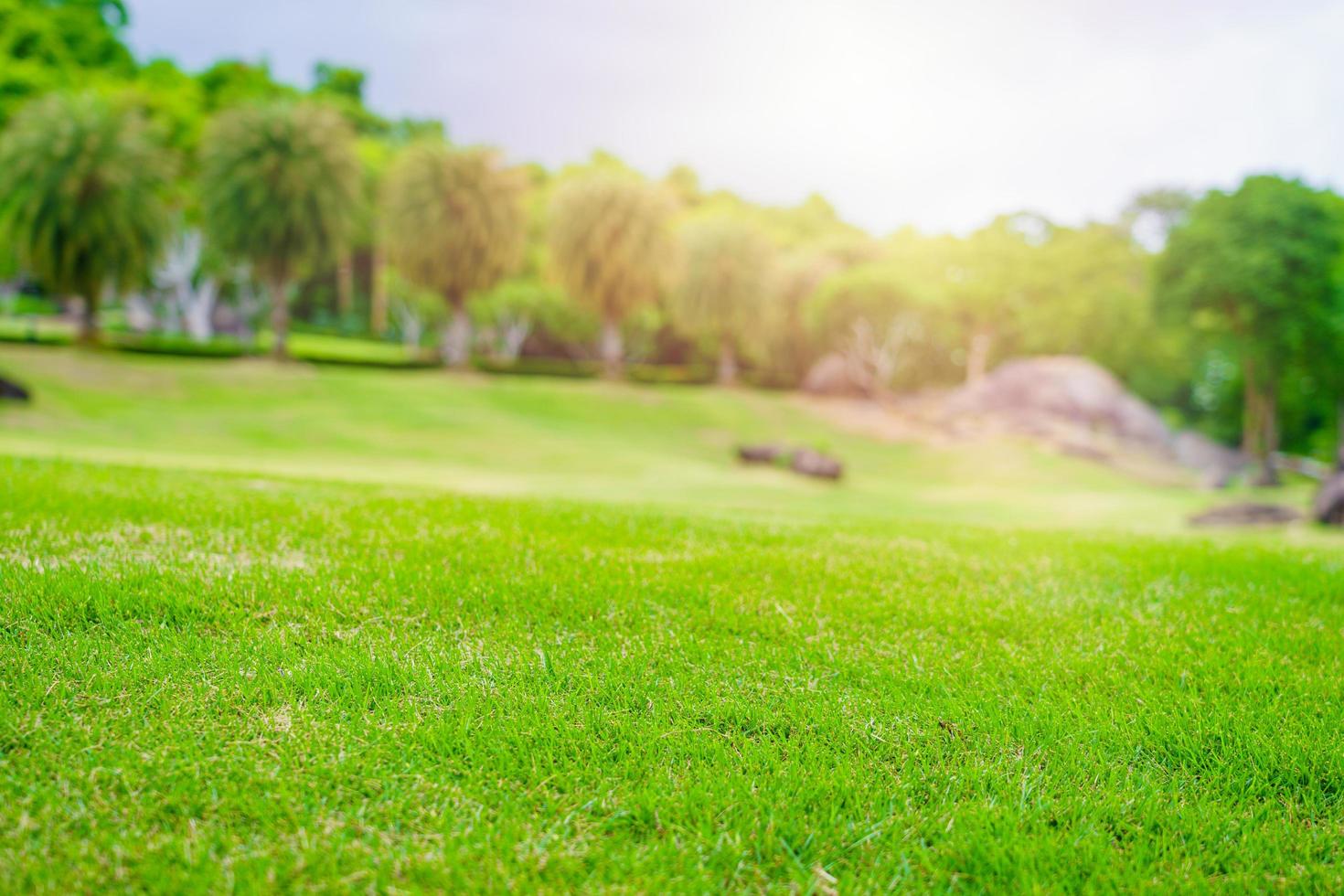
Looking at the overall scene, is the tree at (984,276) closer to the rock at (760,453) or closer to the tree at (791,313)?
the tree at (791,313)

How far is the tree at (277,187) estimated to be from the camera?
32281 millimetres

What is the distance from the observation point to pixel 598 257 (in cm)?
4059

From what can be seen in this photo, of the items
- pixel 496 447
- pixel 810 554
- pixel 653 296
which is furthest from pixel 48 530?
pixel 653 296

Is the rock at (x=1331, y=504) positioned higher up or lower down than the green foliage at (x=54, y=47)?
lower down

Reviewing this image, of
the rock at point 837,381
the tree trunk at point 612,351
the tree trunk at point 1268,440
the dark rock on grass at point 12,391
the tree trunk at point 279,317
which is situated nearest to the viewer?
the dark rock on grass at point 12,391

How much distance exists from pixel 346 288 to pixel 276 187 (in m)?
30.9

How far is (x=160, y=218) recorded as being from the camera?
3073 centimetres

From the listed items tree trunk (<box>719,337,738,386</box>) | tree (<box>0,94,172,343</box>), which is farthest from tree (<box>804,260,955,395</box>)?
tree (<box>0,94,172,343</box>)

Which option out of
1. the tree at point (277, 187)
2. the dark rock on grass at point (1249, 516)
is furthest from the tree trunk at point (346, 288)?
the dark rock on grass at point (1249, 516)

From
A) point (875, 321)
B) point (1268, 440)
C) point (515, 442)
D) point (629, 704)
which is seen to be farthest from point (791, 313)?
point (629, 704)

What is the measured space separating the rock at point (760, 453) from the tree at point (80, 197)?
23.5m

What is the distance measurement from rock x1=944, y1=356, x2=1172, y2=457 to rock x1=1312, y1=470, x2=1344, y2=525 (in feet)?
71.1

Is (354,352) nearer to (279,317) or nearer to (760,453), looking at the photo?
(279,317)

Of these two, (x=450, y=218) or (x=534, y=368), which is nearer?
(x=450, y=218)
